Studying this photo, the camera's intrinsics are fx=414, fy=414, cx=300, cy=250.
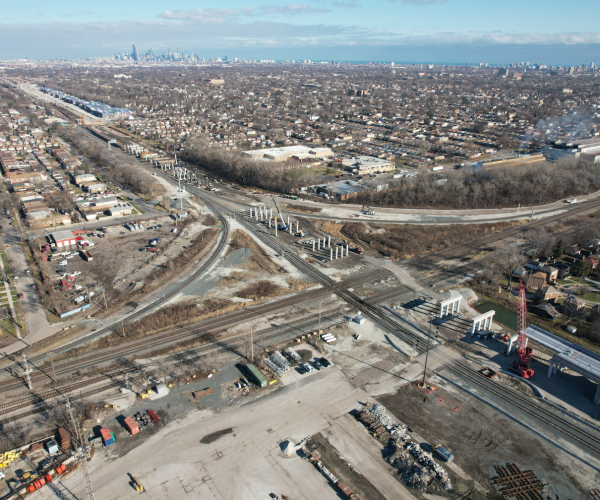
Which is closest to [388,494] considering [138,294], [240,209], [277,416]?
[277,416]

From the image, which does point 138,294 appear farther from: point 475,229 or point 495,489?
point 475,229

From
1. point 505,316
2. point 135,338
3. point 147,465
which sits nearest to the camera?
point 147,465

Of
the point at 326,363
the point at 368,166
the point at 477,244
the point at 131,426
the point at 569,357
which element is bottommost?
the point at 477,244

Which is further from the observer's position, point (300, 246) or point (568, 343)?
point (300, 246)

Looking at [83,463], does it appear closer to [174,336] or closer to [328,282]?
[174,336]

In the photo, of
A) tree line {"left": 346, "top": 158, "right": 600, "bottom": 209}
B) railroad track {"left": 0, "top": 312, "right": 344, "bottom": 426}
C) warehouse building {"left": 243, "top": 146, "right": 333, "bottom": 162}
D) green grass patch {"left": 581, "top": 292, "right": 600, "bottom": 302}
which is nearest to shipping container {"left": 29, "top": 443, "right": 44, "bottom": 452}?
railroad track {"left": 0, "top": 312, "right": 344, "bottom": 426}

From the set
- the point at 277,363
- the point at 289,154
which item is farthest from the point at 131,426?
the point at 289,154

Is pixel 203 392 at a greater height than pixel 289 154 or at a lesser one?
lesser
